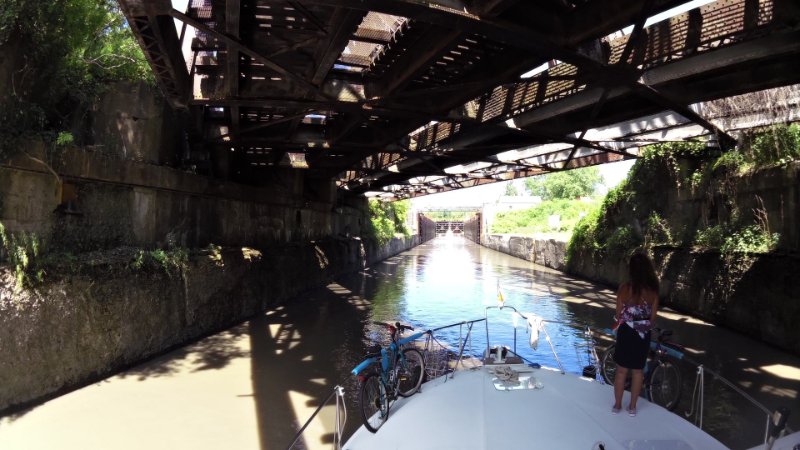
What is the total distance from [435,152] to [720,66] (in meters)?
7.75

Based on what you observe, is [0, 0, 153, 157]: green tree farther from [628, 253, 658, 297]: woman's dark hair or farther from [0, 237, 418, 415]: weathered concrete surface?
[628, 253, 658, 297]: woman's dark hair

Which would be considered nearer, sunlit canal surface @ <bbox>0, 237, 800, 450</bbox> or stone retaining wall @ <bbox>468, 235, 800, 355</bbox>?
sunlit canal surface @ <bbox>0, 237, 800, 450</bbox>

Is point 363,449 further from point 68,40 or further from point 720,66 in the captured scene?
point 68,40

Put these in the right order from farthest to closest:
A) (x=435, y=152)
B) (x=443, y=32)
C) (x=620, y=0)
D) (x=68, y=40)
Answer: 1. (x=435, y=152)
2. (x=68, y=40)
3. (x=443, y=32)
4. (x=620, y=0)

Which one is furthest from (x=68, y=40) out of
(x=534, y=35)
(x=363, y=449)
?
(x=363, y=449)

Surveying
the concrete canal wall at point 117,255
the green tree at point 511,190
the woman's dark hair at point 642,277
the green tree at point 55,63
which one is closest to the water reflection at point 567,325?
the woman's dark hair at point 642,277

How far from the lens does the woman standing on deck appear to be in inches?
197

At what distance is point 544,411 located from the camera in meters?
4.35

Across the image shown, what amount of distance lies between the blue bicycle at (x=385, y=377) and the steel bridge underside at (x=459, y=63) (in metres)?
3.94

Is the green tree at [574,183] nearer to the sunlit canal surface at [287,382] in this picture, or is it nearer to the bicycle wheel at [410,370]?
the sunlit canal surface at [287,382]

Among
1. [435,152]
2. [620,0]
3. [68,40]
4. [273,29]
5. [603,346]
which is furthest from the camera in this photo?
[435,152]

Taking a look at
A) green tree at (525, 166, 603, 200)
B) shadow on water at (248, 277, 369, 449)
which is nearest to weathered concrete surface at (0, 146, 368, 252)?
shadow on water at (248, 277, 369, 449)

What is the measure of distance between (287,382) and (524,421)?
4.75 metres

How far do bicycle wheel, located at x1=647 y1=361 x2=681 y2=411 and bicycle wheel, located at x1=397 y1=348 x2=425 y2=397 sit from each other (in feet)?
9.05
